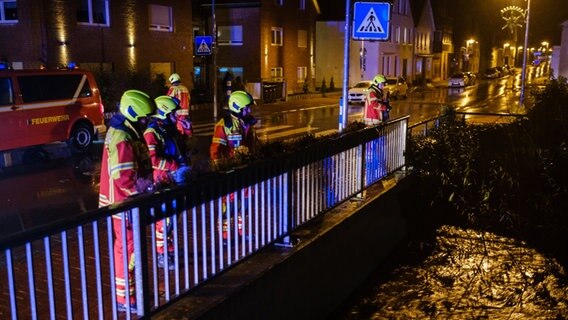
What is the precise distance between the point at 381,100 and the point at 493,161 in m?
2.95

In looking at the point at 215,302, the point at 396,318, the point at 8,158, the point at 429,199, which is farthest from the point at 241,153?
the point at 8,158

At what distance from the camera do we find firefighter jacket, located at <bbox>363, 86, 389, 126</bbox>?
36.2 ft

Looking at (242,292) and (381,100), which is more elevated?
(381,100)

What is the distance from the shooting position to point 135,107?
186 inches

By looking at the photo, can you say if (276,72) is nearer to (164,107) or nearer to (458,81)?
(458,81)

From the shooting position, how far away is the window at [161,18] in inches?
1132

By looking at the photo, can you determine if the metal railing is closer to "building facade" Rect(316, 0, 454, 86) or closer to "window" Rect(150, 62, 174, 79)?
A: "window" Rect(150, 62, 174, 79)

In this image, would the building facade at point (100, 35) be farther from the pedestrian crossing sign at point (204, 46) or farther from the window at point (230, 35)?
the window at point (230, 35)

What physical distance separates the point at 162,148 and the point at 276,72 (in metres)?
34.4

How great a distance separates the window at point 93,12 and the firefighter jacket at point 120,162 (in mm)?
21775

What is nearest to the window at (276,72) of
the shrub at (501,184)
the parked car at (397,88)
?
the parked car at (397,88)

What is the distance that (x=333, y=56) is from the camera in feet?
162

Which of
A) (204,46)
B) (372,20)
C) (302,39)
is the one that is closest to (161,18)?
(204,46)

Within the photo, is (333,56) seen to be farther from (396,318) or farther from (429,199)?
(396,318)
